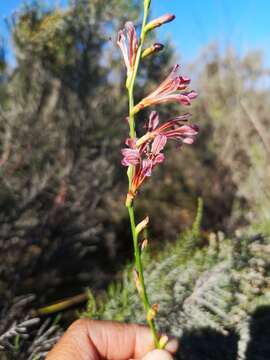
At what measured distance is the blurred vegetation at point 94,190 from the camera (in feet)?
5.34

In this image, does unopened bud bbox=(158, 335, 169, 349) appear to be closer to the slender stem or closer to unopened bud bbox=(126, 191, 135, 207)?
the slender stem

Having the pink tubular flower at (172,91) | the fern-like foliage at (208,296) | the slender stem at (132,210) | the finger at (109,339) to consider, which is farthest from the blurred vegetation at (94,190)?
the pink tubular flower at (172,91)

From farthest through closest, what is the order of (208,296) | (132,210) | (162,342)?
1. (208,296)
2. (162,342)
3. (132,210)

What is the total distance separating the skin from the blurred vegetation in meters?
0.39

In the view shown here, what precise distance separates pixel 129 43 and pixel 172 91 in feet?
0.37

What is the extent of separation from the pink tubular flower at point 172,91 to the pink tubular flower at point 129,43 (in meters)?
0.07

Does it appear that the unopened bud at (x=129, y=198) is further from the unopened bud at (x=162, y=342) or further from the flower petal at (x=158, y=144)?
the unopened bud at (x=162, y=342)

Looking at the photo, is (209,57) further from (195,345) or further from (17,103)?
(195,345)

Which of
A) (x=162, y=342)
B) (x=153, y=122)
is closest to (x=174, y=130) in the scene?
(x=153, y=122)

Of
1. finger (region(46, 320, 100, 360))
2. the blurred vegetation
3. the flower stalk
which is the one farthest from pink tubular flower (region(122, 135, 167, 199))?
the blurred vegetation

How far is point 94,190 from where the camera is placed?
11.1 ft

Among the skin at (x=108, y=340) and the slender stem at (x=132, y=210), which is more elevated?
the slender stem at (x=132, y=210)

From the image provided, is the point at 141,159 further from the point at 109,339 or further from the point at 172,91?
the point at 109,339

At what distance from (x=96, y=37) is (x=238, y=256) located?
2.37 metres
